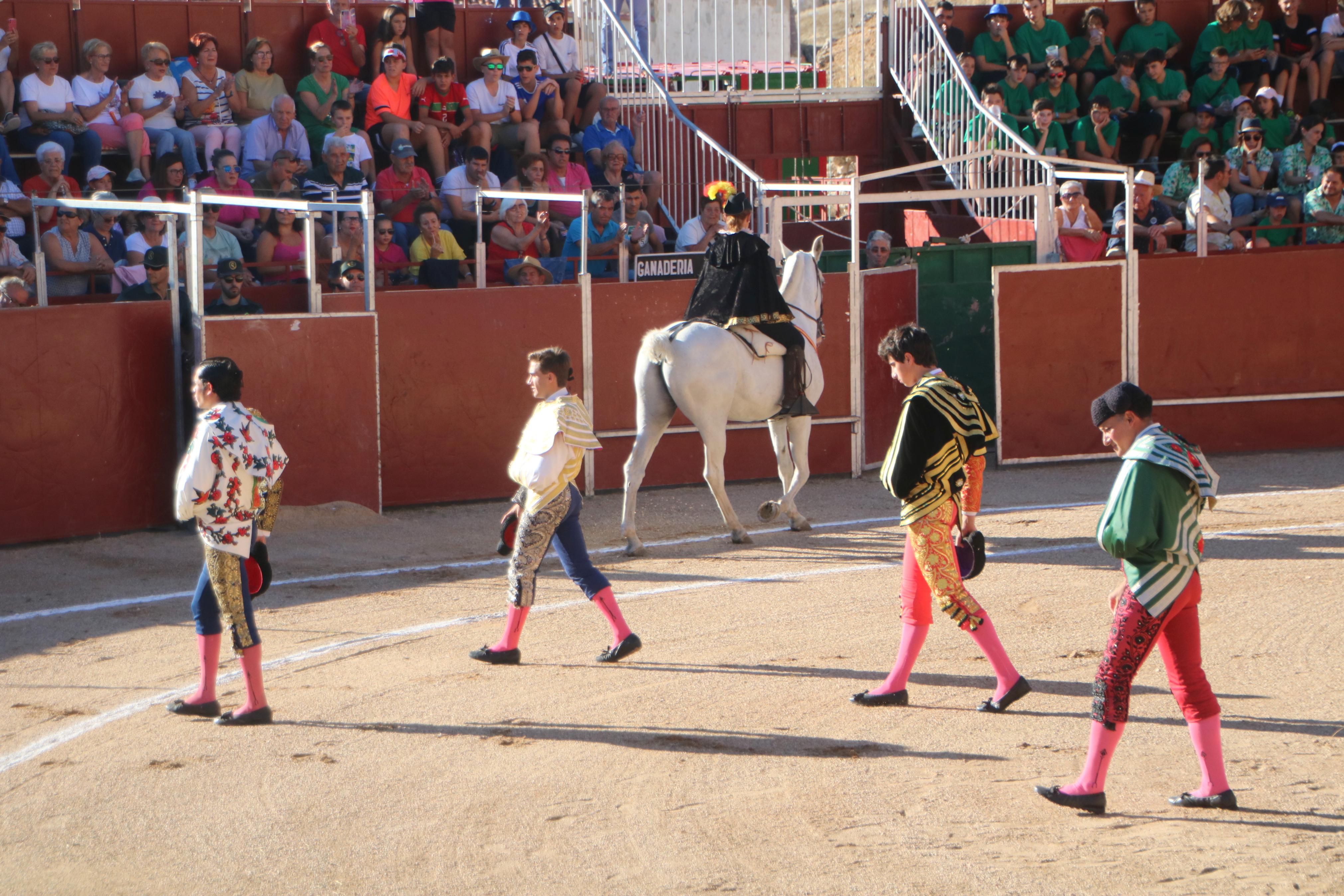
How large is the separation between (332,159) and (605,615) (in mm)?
7508

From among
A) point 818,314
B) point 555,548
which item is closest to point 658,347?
point 818,314

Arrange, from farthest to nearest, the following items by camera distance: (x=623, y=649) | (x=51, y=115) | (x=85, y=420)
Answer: (x=51, y=115) < (x=85, y=420) < (x=623, y=649)

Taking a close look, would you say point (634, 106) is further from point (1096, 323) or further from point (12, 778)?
point (12, 778)

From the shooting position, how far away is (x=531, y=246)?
1323 centimetres

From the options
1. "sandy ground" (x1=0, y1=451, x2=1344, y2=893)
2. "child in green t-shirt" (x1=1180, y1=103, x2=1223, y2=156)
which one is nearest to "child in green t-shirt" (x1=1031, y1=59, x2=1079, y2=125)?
"child in green t-shirt" (x1=1180, y1=103, x2=1223, y2=156)

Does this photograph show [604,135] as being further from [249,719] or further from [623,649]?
[249,719]

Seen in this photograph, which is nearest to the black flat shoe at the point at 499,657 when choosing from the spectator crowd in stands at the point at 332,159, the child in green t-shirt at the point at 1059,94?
the spectator crowd in stands at the point at 332,159

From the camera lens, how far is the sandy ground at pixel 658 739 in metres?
4.63

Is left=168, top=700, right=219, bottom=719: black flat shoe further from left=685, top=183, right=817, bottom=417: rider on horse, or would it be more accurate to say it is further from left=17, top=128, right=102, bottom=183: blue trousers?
left=17, top=128, right=102, bottom=183: blue trousers

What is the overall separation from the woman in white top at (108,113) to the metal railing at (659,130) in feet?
17.7

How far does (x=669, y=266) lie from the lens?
1255 centimetres

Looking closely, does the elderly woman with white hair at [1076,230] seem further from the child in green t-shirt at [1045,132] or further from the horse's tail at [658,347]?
the horse's tail at [658,347]

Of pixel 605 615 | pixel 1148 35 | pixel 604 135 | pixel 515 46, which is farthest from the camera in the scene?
pixel 1148 35

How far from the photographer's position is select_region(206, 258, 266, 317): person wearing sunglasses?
10.8 m
